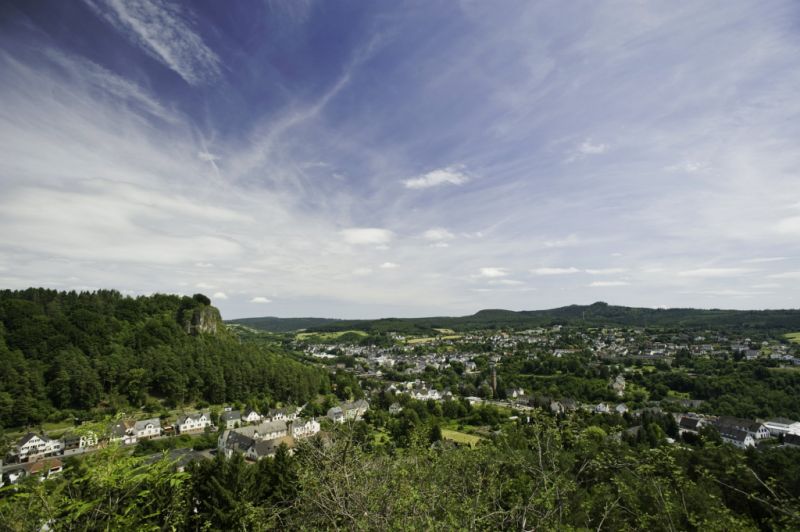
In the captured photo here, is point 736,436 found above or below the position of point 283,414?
below

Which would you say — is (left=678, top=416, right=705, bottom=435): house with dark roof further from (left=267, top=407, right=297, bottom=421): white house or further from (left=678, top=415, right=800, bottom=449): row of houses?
(left=267, top=407, right=297, bottom=421): white house

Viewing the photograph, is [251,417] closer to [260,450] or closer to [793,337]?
[260,450]

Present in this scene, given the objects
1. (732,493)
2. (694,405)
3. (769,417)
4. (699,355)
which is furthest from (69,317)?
(699,355)

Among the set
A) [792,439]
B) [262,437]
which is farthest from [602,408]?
[262,437]

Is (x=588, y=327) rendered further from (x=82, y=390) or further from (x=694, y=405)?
(x=82, y=390)

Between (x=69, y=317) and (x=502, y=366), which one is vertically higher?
(x=69, y=317)

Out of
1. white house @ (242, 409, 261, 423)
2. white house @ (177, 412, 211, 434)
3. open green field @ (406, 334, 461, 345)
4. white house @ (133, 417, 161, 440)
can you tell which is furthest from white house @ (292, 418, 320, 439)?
open green field @ (406, 334, 461, 345)
